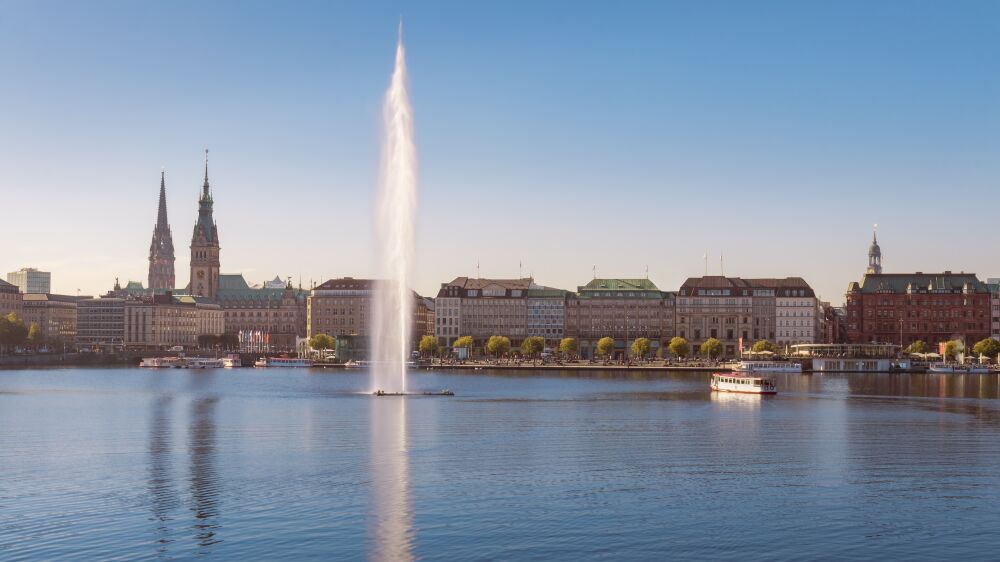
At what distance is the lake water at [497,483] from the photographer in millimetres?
34594

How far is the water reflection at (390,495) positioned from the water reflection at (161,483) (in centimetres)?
633

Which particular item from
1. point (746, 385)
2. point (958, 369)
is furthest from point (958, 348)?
point (746, 385)

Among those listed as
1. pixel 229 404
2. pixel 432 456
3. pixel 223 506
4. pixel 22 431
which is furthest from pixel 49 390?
pixel 223 506

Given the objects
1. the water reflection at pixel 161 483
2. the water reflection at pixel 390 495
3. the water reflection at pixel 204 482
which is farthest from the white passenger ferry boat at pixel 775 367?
the water reflection at pixel 161 483

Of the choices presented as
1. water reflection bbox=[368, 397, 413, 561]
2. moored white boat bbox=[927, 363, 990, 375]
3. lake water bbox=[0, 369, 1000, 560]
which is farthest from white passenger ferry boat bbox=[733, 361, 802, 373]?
water reflection bbox=[368, 397, 413, 561]

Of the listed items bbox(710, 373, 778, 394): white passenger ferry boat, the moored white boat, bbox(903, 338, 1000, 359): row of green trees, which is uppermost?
bbox(903, 338, 1000, 359): row of green trees

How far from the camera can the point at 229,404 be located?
90.6m

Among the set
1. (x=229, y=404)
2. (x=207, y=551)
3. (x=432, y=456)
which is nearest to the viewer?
(x=207, y=551)

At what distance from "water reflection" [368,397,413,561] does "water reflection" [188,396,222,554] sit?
4994 mm

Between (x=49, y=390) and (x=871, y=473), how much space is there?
86.7 metres

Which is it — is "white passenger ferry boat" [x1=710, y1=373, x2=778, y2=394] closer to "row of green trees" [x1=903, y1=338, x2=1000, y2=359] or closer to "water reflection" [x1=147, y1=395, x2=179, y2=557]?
"water reflection" [x1=147, y1=395, x2=179, y2=557]

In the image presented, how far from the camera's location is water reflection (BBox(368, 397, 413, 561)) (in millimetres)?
34188

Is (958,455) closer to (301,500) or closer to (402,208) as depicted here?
(301,500)

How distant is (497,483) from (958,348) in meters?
157
